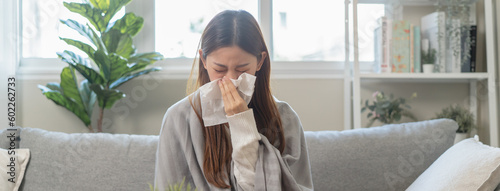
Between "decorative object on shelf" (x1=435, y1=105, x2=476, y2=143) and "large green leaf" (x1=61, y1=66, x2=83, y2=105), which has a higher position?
"large green leaf" (x1=61, y1=66, x2=83, y2=105)

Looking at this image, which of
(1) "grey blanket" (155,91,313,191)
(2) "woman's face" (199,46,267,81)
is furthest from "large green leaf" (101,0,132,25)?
(2) "woman's face" (199,46,267,81)

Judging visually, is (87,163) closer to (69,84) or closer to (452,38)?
(69,84)

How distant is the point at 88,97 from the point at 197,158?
104 centimetres

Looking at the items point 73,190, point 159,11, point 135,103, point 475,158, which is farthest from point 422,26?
point 73,190

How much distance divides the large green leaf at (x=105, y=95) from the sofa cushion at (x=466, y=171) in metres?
1.32

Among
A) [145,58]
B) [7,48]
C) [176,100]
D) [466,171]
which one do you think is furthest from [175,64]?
[466,171]

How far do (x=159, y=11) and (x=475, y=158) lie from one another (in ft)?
5.63

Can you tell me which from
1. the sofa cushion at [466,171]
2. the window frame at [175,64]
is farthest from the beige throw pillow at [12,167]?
the sofa cushion at [466,171]

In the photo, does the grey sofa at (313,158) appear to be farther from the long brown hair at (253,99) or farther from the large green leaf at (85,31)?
the large green leaf at (85,31)

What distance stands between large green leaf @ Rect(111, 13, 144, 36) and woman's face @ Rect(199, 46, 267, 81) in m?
0.98

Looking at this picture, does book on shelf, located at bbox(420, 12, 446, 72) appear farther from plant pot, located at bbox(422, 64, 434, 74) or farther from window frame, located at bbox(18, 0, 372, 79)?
window frame, located at bbox(18, 0, 372, 79)

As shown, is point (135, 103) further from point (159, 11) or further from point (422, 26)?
point (422, 26)

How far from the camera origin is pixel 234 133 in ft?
4.03

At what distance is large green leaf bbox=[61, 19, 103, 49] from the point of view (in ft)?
6.43
